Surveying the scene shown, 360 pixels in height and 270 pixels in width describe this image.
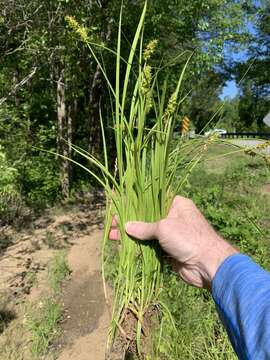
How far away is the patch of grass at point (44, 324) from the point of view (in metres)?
3.62

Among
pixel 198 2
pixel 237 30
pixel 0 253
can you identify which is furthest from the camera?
pixel 237 30

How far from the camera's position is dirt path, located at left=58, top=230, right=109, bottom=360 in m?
3.72

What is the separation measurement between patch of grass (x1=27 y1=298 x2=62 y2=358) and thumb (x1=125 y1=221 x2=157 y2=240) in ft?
7.69

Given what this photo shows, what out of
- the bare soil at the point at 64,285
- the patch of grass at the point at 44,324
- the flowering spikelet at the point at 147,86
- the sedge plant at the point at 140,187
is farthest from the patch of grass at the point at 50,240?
the flowering spikelet at the point at 147,86

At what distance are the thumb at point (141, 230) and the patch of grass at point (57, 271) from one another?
3.21 m

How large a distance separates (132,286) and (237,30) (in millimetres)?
9816

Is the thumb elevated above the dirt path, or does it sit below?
above

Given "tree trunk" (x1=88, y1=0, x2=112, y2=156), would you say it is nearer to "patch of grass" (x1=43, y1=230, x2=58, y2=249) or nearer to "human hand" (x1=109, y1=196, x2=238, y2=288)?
"patch of grass" (x1=43, y1=230, x2=58, y2=249)

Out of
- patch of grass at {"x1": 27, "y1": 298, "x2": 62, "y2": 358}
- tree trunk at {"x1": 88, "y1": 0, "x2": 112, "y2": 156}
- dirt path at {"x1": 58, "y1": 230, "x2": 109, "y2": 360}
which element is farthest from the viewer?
tree trunk at {"x1": 88, "y1": 0, "x2": 112, "y2": 156}

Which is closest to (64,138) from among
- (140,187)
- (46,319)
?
(46,319)

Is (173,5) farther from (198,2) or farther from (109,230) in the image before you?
(109,230)

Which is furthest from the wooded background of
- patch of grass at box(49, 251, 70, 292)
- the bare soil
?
patch of grass at box(49, 251, 70, 292)

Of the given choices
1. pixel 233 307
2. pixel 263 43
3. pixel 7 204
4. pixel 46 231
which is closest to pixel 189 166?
pixel 233 307

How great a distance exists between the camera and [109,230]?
1816 millimetres
